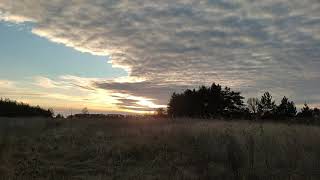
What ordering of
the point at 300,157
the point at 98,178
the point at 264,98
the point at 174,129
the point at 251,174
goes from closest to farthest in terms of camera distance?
1. the point at 251,174
2. the point at 98,178
3. the point at 300,157
4. the point at 174,129
5. the point at 264,98

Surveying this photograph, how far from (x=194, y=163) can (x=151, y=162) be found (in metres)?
1.36

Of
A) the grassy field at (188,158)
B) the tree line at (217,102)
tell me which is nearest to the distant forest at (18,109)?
the tree line at (217,102)

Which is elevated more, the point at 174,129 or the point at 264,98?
the point at 264,98

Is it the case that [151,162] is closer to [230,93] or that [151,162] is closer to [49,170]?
[49,170]

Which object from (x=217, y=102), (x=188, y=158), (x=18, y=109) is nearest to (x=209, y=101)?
(x=217, y=102)

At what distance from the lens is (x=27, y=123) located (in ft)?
109

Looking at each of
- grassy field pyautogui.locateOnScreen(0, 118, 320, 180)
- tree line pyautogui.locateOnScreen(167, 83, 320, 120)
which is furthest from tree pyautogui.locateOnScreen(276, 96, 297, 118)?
grassy field pyautogui.locateOnScreen(0, 118, 320, 180)

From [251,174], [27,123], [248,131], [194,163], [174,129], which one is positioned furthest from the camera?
[27,123]

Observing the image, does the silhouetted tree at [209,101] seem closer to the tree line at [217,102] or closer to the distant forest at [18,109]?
the tree line at [217,102]

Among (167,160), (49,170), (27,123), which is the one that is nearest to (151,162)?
(167,160)

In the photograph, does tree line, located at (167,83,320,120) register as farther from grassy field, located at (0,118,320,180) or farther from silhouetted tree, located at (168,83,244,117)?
grassy field, located at (0,118,320,180)

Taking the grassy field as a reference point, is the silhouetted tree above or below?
above

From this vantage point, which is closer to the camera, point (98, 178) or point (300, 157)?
point (98, 178)

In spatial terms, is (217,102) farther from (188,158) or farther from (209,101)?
(188,158)
